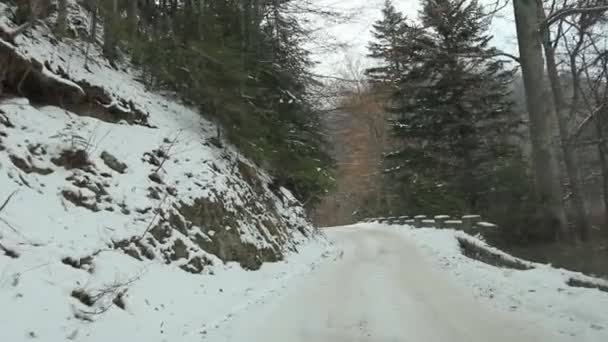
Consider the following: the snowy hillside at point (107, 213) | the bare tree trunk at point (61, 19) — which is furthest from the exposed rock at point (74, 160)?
the bare tree trunk at point (61, 19)

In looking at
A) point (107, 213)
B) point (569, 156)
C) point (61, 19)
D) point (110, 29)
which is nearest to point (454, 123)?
point (569, 156)

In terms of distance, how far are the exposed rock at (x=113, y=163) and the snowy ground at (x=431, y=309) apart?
343 cm

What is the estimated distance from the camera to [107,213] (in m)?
6.43

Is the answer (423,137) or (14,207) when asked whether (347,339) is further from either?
(423,137)

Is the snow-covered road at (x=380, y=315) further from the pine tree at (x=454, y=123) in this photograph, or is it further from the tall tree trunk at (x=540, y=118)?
→ the pine tree at (x=454, y=123)

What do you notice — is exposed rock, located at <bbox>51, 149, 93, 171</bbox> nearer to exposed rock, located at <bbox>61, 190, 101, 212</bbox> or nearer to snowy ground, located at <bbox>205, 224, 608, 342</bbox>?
exposed rock, located at <bbox>61, 190, 101, 212</bbox>

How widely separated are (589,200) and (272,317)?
19143mm

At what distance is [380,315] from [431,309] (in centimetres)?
66

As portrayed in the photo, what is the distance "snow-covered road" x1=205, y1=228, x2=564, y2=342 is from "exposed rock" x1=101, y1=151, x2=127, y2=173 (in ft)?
11.2

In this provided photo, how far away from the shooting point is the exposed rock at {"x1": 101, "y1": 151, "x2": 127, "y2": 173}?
7433 mm

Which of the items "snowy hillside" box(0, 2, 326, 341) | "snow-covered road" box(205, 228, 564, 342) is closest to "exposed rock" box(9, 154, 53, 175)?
"snowy hillside" box(0, 2, 326, 341)

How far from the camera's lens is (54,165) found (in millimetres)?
6430

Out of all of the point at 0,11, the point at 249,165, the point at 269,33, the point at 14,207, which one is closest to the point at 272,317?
the point at 14,207

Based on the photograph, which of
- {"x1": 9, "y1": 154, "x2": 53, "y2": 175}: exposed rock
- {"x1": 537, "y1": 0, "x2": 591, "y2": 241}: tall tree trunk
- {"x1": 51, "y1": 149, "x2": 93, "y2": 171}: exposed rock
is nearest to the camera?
{"x1": 9, "y1": 154, "x2": 53, "y2": 175}: exposed rock
